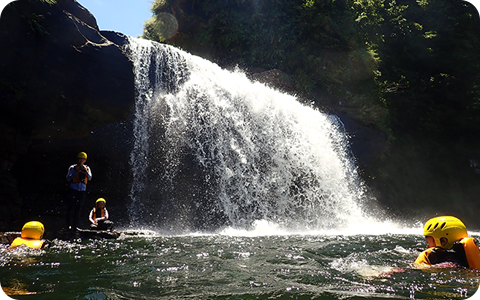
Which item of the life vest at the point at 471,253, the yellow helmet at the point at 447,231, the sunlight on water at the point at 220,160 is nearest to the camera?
the life vest at the point at 471,253

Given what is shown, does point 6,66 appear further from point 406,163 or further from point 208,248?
point 406,163

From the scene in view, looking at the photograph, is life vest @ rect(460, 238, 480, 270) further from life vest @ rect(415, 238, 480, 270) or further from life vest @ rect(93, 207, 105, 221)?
life vest @ rect(93, 207, 105, 221)

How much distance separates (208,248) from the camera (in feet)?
19.0

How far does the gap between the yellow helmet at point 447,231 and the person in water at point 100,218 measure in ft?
19.6

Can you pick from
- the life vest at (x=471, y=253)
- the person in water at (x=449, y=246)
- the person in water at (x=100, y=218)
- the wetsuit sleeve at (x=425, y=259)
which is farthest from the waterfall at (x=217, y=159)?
the life vest at (x=471, y=253)

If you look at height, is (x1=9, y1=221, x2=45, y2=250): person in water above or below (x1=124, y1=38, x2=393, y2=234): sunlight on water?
below

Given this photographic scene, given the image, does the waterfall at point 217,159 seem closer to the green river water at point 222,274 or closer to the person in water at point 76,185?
the person in water at point 76,185

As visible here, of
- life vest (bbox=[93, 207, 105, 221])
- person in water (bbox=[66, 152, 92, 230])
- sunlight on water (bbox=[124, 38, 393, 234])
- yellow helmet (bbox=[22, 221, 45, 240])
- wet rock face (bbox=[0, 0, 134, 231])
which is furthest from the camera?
sunlight on water (bbox=[124, 38, 393, 234])

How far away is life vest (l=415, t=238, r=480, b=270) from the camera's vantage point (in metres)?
3.83

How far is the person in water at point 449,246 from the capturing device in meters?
3.86

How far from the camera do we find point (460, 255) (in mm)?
3891

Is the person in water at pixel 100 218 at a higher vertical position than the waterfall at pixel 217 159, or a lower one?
lower

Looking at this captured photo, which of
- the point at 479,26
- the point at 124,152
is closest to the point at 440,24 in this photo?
the point at 479,26

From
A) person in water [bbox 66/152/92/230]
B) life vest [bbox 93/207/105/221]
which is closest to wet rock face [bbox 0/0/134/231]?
life vest [bbox 93/207/105/221]
